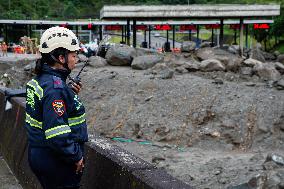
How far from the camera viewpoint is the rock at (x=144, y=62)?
29.0 meters

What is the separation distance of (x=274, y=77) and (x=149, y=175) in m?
23.7

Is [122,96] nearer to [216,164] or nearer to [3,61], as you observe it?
[216,164]

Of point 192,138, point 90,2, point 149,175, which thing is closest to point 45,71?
point 149,175

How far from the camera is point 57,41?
13.9 feet

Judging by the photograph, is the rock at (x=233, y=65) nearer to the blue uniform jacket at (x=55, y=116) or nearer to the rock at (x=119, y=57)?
the rock at (x=119, y=57)

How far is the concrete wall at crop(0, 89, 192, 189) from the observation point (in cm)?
450

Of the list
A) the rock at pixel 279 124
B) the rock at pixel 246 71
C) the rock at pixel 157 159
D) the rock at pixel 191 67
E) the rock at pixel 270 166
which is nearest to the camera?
the rock at pixel 270 166

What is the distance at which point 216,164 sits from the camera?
53.6 feet

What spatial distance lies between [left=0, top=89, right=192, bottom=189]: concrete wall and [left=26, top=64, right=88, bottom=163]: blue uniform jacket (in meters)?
0.57

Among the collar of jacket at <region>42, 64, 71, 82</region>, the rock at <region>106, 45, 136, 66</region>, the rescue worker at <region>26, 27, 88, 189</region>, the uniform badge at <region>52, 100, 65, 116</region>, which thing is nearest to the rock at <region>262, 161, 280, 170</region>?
the rescue worker at <region>26, 27, 88, 189</region>

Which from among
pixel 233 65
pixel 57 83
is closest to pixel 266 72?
pixel 233 65

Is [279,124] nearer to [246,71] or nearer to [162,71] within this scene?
[246,71]

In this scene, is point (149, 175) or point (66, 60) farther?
point (149, 175)

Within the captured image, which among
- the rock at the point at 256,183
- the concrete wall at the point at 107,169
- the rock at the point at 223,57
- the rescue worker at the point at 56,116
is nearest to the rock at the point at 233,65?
the rock at the point at 223,57
